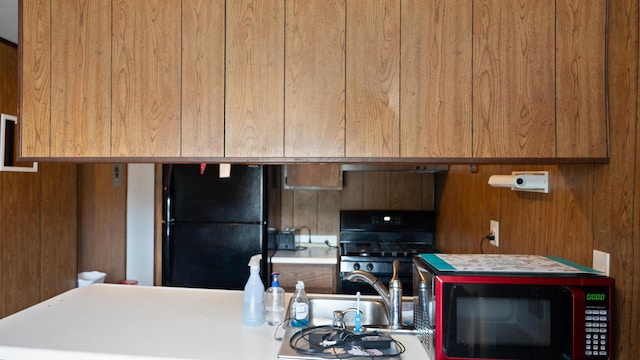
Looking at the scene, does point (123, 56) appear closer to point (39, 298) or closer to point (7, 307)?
point (7, 307)

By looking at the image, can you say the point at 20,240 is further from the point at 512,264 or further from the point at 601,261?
the point at 601,261

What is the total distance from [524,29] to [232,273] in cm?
243

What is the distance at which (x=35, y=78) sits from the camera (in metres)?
1.42

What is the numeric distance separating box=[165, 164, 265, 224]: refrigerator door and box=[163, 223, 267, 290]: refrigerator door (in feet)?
0.23

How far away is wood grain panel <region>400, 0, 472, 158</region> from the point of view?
1.27m

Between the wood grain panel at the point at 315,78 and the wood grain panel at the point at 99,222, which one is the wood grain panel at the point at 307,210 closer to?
the wood grain panel at the point at 99,222

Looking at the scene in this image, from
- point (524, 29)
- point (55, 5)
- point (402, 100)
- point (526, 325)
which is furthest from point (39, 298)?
point (524, 29)

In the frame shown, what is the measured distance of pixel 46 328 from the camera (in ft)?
4.65

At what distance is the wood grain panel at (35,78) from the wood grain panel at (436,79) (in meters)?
1.29

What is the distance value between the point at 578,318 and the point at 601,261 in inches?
9.2

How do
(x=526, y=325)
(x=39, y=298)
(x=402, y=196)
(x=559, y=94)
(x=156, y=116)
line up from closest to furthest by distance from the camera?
(x=526, y=325)
(x=559, y=94)
(x=156, y=116)
(x=39, y=298)
(x=402, y=196)

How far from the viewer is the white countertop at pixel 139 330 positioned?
124 centimetres

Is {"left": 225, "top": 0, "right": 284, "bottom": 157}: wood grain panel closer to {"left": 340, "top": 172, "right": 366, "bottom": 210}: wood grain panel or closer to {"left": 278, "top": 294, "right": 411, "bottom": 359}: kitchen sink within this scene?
{"left": 278, "top": 294, "right": 411, "bottom": 359}: kitchen sink

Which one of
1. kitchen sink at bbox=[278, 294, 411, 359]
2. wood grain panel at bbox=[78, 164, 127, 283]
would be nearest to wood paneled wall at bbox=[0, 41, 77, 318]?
wood grain panel at bbox=[78, 164, 127, 283]
